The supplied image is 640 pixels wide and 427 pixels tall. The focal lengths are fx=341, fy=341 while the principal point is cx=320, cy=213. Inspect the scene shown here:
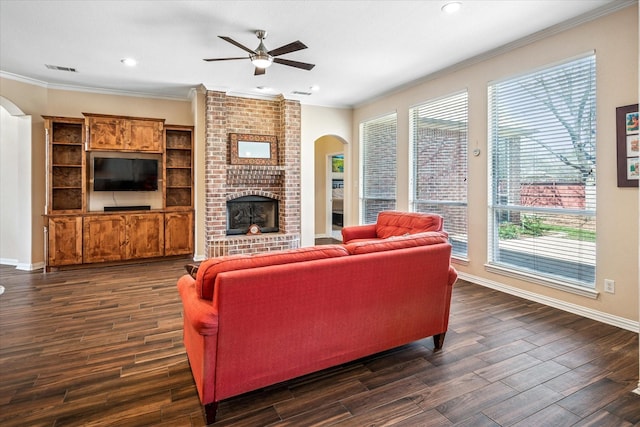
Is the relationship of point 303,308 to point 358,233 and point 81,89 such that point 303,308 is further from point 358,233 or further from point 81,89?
point 81,89

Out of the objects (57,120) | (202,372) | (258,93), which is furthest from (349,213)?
(202,372)

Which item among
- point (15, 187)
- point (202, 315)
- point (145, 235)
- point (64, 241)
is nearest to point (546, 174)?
point (202, 315)

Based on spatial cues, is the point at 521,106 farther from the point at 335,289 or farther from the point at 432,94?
the point at 335,289

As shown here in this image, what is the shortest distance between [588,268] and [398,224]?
219 cm

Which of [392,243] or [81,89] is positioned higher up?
[81,89]

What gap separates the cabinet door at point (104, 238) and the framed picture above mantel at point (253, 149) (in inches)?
83.4

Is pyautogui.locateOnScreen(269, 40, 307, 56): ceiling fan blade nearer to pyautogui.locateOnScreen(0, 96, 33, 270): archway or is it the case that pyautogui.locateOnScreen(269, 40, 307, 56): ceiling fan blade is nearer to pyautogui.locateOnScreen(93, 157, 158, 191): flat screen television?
pyautogui.locateOnScreen(93, 157, 158, 191): flat screen television


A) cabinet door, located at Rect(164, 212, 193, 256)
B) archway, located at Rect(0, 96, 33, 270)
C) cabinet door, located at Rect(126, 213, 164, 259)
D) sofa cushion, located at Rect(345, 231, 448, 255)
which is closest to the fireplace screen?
cabinet door, located at Rect(164, 212, 193, 256)

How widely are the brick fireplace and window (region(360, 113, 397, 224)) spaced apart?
1.41m

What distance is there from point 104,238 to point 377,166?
4844 millimetres

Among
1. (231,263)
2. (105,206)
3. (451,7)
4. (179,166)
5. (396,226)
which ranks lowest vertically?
(231,263)

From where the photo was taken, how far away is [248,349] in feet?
6.16

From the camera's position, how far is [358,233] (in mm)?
5117

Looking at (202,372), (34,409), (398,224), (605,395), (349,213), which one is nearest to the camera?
(202,372)
